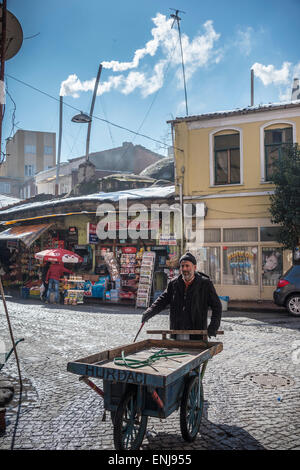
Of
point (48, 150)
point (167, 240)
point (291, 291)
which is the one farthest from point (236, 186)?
point (48, 150)

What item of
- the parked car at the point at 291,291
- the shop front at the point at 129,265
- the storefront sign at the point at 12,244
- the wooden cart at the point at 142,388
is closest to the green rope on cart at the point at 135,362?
the wooden cart at the point at 142,388

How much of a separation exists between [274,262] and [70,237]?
9.55 meters

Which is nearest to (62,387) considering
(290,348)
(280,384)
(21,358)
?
(21,358)

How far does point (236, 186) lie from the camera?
16359 mm

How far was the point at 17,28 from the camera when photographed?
5.46 metres

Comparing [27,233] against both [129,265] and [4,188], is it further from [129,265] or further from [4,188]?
[4,188]

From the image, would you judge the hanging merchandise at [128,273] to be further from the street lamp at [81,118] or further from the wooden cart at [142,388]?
the wooden cart at [142,388]

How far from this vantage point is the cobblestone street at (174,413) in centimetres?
412

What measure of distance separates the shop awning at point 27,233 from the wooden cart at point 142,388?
608 inches

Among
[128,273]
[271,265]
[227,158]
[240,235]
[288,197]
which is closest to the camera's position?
[288,197]

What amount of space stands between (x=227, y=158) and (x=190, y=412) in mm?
13857

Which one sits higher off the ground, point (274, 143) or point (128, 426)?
point (274, 143)
